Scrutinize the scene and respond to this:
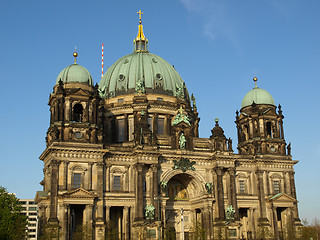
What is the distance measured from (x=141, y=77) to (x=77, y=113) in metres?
16.8

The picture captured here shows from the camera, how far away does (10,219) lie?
192 ft

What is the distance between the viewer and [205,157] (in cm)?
7112

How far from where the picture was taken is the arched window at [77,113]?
2660 inches

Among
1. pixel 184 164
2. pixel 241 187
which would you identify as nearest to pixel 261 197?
pixel 241 187

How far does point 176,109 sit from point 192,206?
17490 millimetres

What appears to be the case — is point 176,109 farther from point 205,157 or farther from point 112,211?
point 112,211

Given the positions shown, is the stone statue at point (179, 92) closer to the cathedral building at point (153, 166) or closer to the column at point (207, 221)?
the cathedral building at point (153, 166)

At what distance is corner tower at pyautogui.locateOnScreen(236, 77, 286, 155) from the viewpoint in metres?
77.5

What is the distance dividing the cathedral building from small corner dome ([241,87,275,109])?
191 millimetres

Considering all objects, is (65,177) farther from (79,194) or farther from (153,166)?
(153,166)

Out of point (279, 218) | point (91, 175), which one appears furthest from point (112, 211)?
point (279, 218)

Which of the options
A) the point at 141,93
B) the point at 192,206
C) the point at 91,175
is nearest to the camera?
the point at 91,175

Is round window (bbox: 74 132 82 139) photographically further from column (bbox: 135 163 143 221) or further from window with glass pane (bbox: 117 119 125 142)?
window with glass pane (bbox: 117 119 125 142)

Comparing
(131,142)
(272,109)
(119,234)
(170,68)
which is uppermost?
(170,68)
